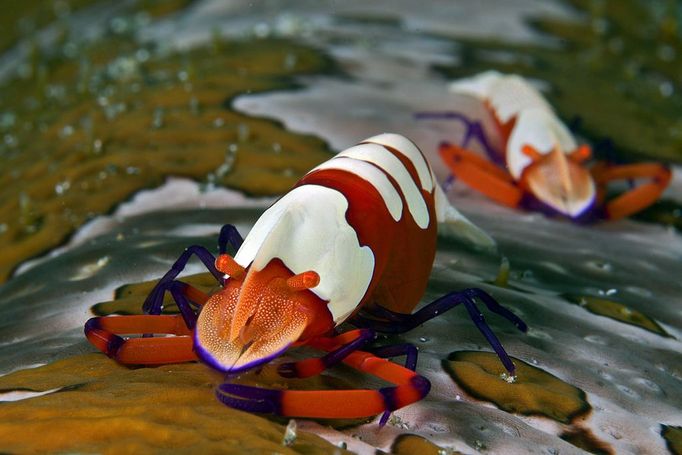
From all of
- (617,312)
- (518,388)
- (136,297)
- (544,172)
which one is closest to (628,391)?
(518,388)

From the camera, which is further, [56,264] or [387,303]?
[56,264]

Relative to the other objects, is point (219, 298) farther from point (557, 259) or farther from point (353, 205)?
point (557, 259)

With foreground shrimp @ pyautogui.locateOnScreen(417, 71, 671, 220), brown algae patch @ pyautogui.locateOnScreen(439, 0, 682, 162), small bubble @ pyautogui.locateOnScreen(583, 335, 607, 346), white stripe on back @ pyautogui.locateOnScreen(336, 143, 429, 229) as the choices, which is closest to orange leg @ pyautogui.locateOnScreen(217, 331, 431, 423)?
white stripe on back @ pyautogui.locateOnScreen(336, 143, 429, 229)

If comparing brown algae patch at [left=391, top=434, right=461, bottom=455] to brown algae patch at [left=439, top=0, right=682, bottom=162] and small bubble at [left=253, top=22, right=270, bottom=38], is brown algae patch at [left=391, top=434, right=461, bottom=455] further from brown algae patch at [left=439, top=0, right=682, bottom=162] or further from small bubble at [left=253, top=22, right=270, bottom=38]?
small bubble at [left=253, top=22, right=270, bottom=38]

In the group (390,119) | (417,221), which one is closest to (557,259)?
(417,221)

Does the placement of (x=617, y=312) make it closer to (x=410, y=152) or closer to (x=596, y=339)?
(x=596, y=339)

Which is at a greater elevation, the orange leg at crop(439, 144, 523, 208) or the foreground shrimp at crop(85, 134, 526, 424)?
the foreground shrimp at crop(85, 134, 526, 424)
